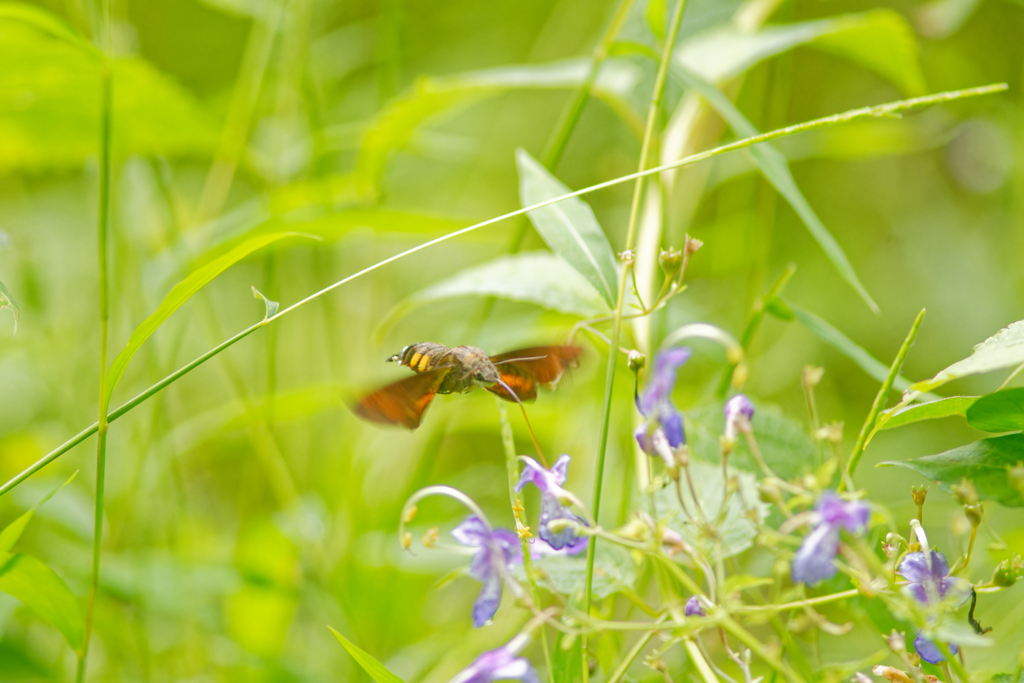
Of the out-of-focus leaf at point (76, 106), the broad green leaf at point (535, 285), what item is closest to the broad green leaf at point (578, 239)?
the broad green leaf at point (535, 285)

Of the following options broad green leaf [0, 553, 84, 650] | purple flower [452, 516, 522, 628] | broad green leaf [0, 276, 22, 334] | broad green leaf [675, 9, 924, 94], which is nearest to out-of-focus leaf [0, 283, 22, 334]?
broad green leaf [0, 276, 22, 334]

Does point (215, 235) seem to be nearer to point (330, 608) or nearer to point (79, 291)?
point (330, 608)

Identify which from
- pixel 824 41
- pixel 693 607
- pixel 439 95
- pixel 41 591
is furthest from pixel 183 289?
pixel 824 41

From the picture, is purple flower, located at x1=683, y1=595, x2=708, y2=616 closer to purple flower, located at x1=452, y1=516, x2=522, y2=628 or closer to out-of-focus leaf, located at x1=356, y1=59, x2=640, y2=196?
purple flower, located at x1=452, y1=516, x2=522, y2=628

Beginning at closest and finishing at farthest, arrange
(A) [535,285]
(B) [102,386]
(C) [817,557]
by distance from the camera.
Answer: (C) [817,557] → (B) [102,386] → (A) [535,285]

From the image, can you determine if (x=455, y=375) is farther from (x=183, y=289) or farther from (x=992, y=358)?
(x=992, y=358)

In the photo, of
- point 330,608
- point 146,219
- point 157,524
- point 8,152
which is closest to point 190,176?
point 146,219
